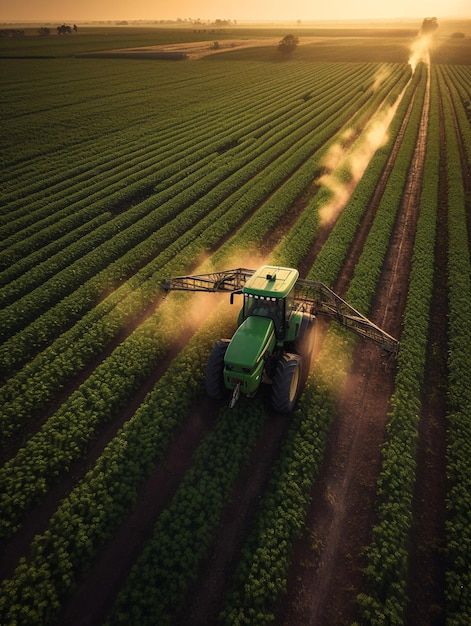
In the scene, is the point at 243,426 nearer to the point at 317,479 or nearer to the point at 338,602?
the point at 317,479

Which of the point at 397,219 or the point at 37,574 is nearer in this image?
the point at 37,574

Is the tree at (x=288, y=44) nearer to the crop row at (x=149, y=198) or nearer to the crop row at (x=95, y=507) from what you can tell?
the crop row at (x=149, y=198)

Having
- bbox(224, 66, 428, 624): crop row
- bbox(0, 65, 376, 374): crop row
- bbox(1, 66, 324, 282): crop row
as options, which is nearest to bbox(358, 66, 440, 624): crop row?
bbox(224, 66, 428, 624): crop row

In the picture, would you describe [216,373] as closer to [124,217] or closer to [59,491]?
[59,491]

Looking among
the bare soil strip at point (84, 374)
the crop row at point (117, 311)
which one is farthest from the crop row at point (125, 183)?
the bare soil strip at point (84, 374)

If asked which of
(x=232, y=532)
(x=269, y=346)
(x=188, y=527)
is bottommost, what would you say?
(x=188, y=527)

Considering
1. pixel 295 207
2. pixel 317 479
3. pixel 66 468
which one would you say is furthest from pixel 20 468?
pixel 295 207

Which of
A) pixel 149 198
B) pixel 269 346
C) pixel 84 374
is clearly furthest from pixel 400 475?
pixel 149 198
